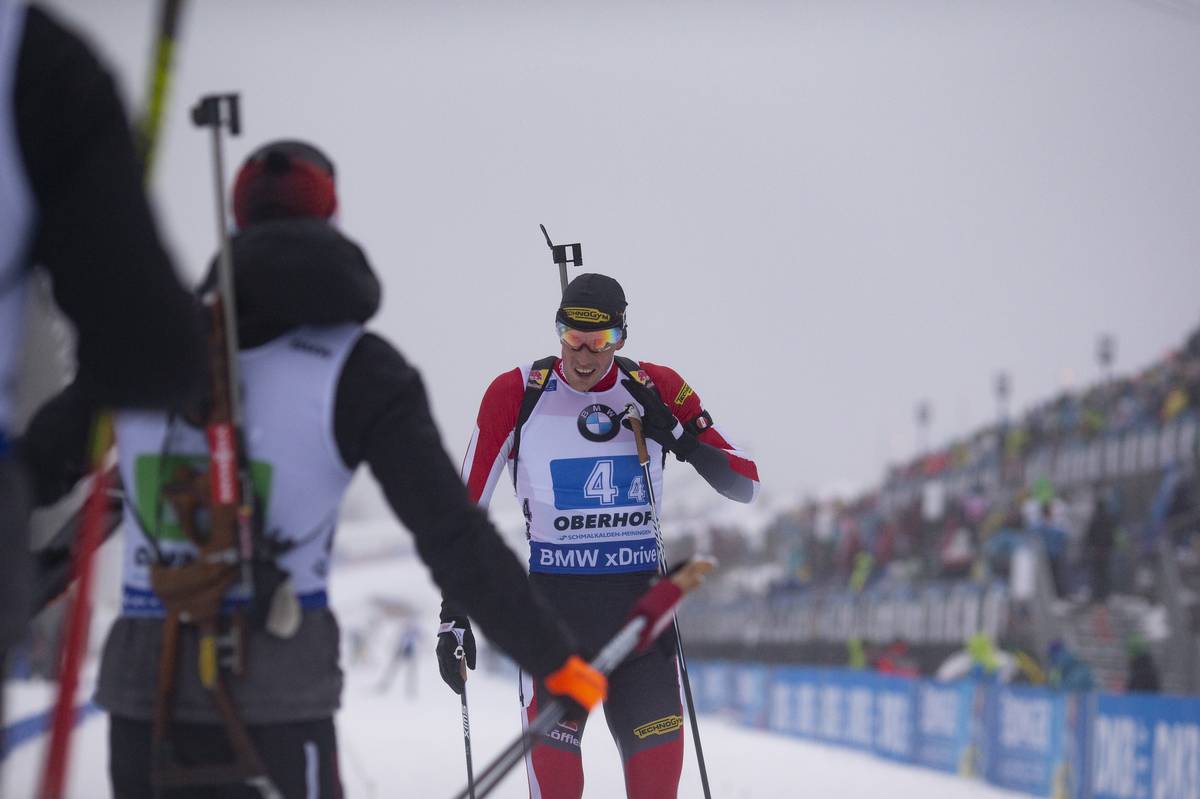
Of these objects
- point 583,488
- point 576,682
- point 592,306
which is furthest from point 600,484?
point 576,682

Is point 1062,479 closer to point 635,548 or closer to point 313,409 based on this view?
point 635,548

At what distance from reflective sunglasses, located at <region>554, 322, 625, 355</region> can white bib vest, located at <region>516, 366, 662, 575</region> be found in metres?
0.24

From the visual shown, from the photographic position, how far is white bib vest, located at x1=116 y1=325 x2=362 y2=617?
2.40m

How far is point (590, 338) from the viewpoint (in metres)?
5.10

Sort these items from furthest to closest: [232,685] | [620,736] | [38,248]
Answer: [620,736]
[232,685]
[38,248]

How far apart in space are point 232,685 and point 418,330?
39.7 m

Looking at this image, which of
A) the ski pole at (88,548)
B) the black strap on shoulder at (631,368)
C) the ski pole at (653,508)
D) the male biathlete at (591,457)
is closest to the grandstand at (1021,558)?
the ski pole at (653,508)

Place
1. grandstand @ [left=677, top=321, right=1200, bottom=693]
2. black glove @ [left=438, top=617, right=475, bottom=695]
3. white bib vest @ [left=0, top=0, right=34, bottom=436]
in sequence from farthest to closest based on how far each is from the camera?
grandstand @ [left=677, top=321, right=1200, bottom=693] < black glove @ [left=438, top=617, right=475, bottom=695] < white bib vest @ [left=0, top=0, right=34, bottom=436]

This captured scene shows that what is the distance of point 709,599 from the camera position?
89.7 feet

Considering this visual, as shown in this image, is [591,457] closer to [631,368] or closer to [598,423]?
[598,423]

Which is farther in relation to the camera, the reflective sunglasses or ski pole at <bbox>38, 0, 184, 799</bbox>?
the reflective sunglasses

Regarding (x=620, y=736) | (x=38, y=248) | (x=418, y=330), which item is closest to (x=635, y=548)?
(x=620, y=736)

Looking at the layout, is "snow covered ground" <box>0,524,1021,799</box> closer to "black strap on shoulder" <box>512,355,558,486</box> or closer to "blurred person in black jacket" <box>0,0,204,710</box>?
"blurred person in black jacket" <box>0,0,204,710</box>

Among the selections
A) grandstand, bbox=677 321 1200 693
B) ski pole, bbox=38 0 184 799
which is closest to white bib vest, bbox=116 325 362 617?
ski pole, bbox=38 0 184 799
